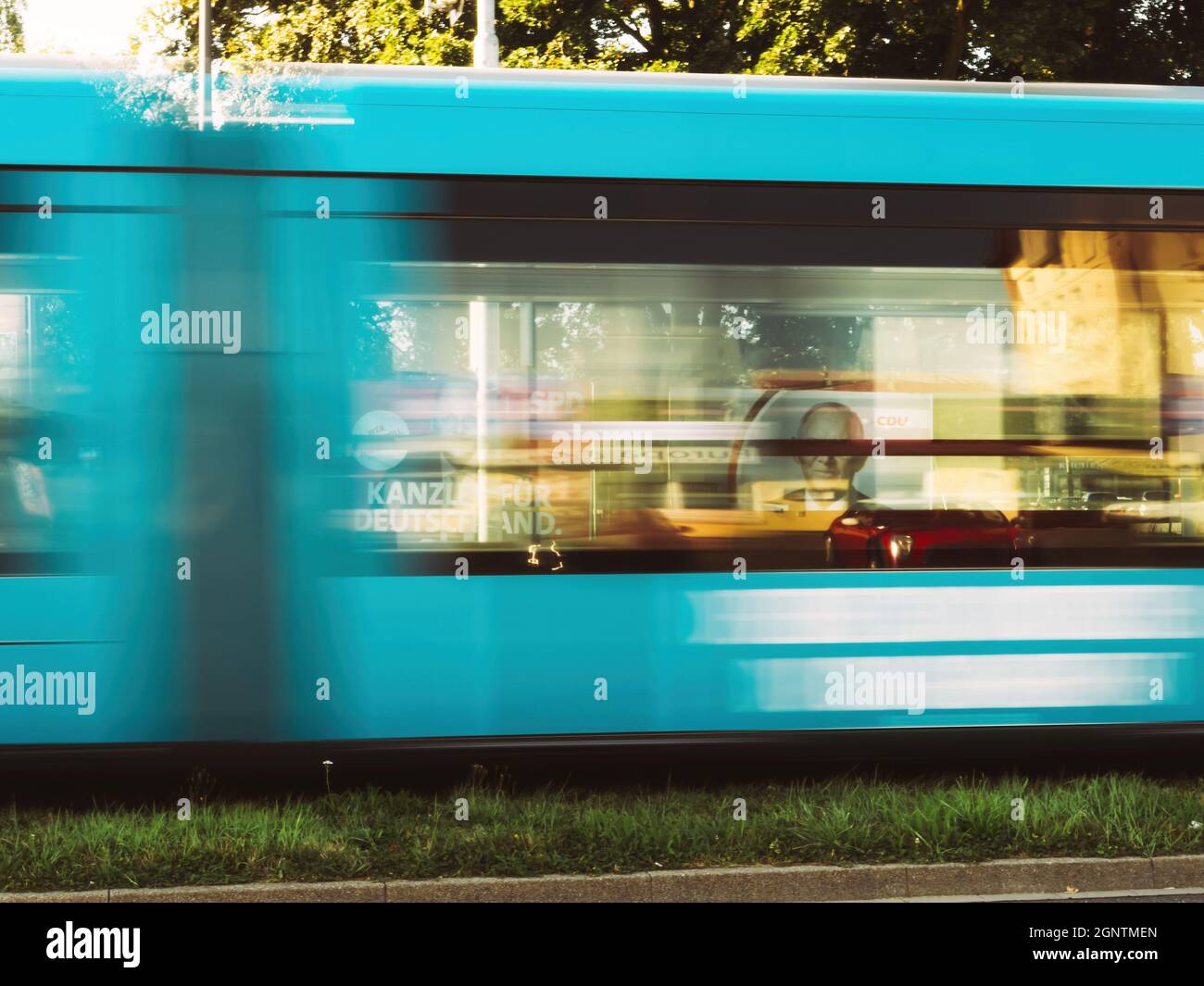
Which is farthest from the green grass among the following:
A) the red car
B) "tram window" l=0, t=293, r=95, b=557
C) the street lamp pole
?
the street lamp pole

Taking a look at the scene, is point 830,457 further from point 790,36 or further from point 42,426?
point 790,36

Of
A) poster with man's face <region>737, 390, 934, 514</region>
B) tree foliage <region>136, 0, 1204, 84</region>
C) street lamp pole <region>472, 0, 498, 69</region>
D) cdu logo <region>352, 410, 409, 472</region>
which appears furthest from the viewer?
tree foliage <region>136, 0, 1204, 84</region>

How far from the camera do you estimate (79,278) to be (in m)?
5.00

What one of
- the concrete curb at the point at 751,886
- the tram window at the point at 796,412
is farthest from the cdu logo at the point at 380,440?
the concrete curb at the point at 751,886

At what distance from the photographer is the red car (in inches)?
211

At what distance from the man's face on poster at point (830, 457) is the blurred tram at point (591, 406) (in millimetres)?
12

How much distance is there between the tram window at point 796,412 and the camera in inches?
203

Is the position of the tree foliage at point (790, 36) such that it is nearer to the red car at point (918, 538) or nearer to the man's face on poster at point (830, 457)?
the man's face on poster at point (830, 457)

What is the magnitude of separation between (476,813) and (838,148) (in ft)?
10.4

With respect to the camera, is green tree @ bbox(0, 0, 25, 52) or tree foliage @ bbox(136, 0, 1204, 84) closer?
tree foliage @ bbox(136, 0, 1204, 84)

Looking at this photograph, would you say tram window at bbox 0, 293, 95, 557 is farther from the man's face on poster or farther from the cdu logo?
the man's face on poster

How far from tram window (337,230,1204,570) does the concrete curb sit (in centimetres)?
132

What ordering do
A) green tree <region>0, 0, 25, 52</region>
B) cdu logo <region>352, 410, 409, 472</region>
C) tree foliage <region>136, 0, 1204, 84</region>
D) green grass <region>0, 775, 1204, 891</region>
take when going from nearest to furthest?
green grass <region>0, 775, 1204, 891</region> → cdu logo <region>352, 410, 409, 472</region> → tree foliage <region>136, 0, 1204, 84</region> → green tree <region>0, 0, 25, 52</region>

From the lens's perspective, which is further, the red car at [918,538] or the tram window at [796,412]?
the red car at [918,538]
